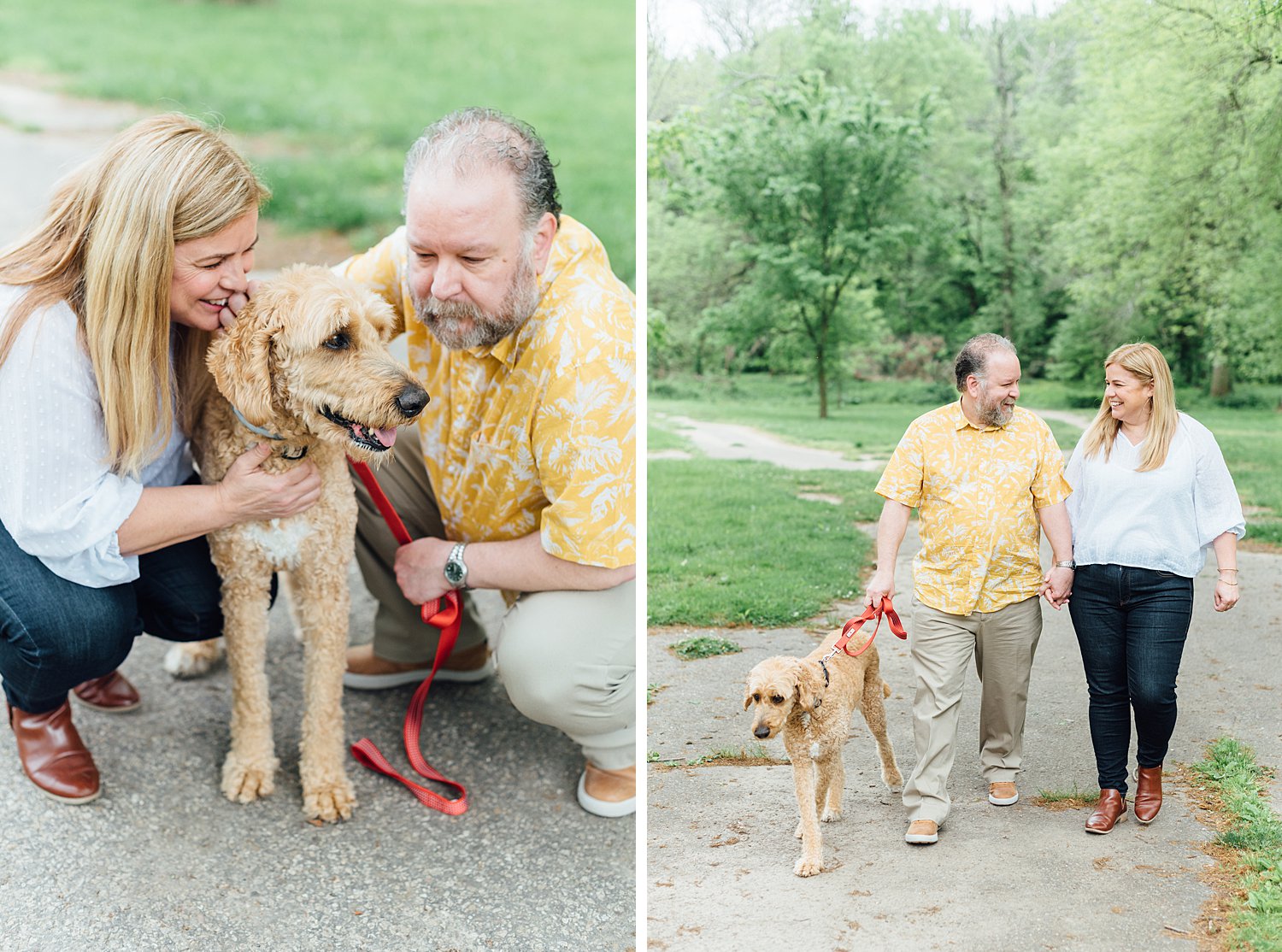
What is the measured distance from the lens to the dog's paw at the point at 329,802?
3324mm

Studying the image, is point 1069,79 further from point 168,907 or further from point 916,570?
point 168,907

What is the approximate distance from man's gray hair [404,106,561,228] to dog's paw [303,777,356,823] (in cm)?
170

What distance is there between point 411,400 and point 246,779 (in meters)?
1.30

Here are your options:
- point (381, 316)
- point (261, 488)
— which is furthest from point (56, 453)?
point (381, 316)

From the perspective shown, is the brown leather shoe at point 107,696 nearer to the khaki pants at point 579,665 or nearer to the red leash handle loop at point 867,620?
A: the khaki pants at point 579,665

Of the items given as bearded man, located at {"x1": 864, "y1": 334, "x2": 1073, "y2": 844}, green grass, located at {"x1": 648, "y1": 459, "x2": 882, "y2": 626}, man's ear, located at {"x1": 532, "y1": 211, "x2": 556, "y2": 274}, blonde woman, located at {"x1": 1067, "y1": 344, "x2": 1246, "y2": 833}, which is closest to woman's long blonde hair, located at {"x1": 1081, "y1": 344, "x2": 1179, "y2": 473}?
blonde woman, located at {"x1": 1067, "y1": 344, "x2": 1246, "y2": 833}

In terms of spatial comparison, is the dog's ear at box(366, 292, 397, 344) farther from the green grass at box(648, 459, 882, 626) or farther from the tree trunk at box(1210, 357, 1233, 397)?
Answer: the tree trunk at box(1210, 357, 1233, 397)

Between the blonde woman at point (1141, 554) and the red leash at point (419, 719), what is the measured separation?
5.75 feet

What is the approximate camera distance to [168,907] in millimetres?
2951

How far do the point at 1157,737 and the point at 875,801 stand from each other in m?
0.73

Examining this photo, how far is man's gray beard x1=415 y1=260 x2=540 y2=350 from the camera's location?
3.06m

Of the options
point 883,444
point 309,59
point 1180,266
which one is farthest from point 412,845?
point 309,59

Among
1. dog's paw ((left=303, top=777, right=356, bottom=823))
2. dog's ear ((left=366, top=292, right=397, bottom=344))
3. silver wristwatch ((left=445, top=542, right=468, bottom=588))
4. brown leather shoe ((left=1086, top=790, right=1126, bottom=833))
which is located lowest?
dog's paw ((left=303, top=777, right=356, bottom=823))

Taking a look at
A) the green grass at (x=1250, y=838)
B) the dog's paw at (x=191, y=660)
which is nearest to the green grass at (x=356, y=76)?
the dog's paw at (x=191, y=660)
